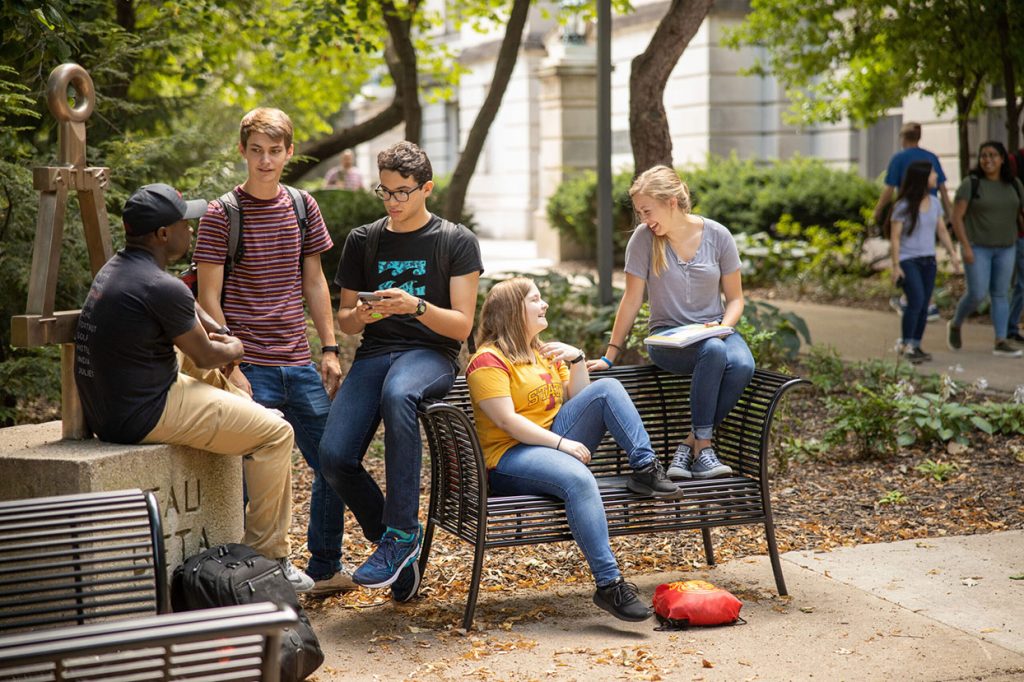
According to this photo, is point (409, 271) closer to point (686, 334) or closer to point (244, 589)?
point (686, 334)

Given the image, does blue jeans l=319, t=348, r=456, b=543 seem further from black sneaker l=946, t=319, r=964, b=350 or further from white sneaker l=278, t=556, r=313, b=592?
black sneaker l=946, t=319, r=964, b=350

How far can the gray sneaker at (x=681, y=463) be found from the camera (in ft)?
16.3

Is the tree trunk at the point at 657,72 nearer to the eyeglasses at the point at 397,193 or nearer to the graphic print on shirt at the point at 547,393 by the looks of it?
the graphic print on shirt at the point at 547,393

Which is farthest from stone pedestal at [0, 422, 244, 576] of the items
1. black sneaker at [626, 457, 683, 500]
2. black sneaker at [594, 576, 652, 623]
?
black sneaker at [626, 457, 683, 500]

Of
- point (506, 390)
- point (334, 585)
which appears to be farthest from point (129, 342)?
point (334, 585)

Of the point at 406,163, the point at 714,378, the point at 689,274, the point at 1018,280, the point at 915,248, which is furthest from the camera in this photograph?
the point at 1018,280

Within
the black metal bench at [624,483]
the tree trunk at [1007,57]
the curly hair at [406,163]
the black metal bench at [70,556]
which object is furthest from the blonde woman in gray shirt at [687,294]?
the tree trunk at [1007,57]

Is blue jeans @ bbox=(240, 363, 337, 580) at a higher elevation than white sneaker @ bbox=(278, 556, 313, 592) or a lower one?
higher

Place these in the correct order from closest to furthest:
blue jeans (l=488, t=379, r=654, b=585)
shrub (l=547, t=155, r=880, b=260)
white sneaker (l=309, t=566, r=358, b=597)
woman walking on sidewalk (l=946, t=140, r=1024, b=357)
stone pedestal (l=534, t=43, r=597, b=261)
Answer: blue jeans (l=488, t=379, r=654, b=585), white sneaker (l=309, t=566, r=358, b=597), woman walking on sidewalk (l=946, t=140, r=1024, b=357), shrub (l=547, t=155, r=880, b=260), stone pedestal (l=534, t=43, r=597, b=261)

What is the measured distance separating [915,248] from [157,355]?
754cm

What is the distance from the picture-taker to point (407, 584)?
4781mm

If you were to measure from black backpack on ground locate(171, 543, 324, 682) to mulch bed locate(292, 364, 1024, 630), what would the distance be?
777mm

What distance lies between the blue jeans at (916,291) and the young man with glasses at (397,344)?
630cm

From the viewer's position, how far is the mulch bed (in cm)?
506
